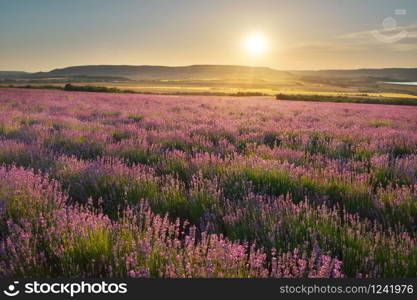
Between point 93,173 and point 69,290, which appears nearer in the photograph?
point 69,290

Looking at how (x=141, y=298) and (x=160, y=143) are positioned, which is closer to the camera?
(x=141, y=298)

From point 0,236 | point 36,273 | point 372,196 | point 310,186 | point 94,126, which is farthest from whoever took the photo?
point 94,126

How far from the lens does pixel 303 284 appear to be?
1.71 meters

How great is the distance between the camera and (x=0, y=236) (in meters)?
2.51

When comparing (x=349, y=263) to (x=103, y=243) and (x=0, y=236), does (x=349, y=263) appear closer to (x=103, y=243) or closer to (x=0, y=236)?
(x=103, y=243)

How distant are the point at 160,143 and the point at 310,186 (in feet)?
10.5

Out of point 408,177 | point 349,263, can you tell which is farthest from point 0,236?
point 408,177

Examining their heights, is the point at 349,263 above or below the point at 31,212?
below

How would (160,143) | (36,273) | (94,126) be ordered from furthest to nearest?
(94,126), (160,143), (36,273)

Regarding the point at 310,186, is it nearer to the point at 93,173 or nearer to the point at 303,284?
the point at 303,284

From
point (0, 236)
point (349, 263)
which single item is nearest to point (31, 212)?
point (0, 236)

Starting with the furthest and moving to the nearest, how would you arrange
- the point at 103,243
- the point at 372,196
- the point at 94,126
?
the point at 94,126
the point at 372,196
the point at 103,243

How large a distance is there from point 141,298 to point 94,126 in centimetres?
704

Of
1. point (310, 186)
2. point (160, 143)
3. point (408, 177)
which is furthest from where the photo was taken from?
point (160, 143)
